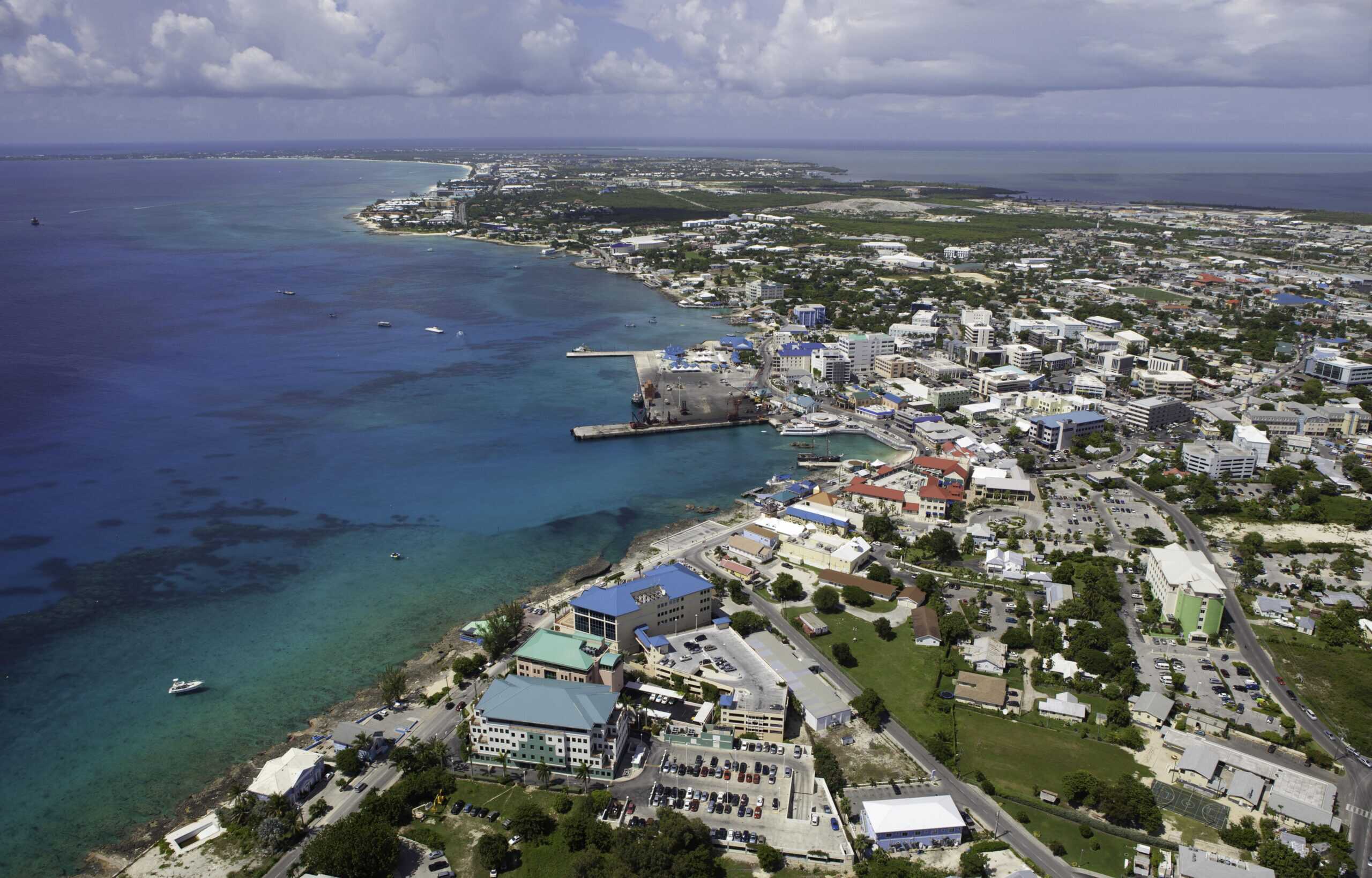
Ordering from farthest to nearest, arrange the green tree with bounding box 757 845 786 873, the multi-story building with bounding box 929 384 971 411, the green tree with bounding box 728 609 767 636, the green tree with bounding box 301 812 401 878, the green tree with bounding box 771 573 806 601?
the multi-story building with bounding box 929 384 971 411
the green tree with bounding box 771 573 806 601
the green tree with bounding box 728 609 767 636
the green tree with bounding box 757 845 786 873
the green tree with bounding box 301 812 401 878

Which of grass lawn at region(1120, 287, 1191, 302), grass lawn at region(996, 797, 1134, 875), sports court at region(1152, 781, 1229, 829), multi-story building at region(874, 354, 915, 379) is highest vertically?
grass lawn at region(1120, 287, 1191, 302)

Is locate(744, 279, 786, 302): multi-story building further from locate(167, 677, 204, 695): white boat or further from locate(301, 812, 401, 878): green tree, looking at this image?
locate(301, 812, 401, 878): green tree

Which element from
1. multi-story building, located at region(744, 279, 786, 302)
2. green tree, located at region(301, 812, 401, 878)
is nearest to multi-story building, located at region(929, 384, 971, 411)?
multi-story building, located at region(744, 279, 786, 302)

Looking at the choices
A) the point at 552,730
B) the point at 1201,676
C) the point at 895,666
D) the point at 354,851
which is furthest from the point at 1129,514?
the point at 354,851

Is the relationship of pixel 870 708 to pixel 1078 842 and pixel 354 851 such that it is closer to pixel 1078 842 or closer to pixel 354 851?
pixel 1078 842

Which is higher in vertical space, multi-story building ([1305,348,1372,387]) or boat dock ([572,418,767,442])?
multi-story building ([1305,348,1372,387])

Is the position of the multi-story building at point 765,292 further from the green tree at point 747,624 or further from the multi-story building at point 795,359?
the green tree at point 747,624
